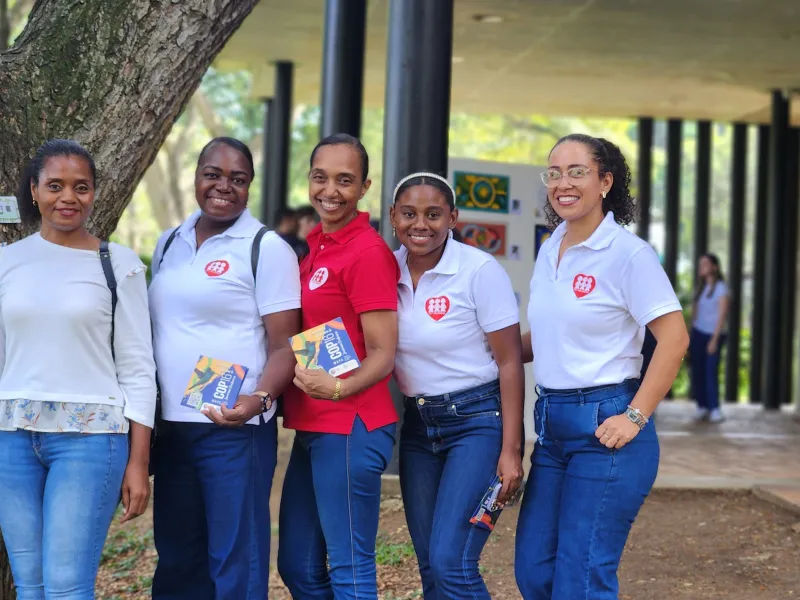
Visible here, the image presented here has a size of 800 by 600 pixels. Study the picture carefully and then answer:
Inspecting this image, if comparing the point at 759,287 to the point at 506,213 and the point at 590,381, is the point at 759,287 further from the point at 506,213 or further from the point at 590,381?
the point at 590,381

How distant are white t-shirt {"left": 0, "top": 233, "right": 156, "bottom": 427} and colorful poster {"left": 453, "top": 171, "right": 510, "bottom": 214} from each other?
207 inches

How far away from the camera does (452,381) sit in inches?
153

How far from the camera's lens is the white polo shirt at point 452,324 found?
3.88 metres

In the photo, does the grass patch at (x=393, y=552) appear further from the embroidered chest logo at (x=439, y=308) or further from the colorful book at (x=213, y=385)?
the colorful book at (x=213, y=385)

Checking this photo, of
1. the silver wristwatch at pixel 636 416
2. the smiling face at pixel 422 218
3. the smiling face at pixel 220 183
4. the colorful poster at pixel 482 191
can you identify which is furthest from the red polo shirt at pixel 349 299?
the colorful poster at pixel 482 191

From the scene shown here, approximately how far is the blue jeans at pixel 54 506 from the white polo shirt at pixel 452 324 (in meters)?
1.12

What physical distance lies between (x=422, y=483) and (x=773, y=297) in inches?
535

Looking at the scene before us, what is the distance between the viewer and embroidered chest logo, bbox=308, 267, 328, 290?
3816 millimetres

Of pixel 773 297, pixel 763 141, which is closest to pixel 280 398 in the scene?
pixel 773 297

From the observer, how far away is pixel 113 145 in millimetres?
4492

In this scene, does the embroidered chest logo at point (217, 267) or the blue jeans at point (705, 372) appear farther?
the blue jeans at point (705, 372)

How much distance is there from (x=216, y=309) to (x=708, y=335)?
10795 mm

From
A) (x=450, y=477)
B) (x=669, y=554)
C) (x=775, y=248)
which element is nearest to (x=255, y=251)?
(x=450, y=477)

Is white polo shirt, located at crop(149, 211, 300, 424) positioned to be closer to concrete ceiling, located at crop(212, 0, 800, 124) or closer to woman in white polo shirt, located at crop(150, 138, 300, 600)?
woman in white polo shirt, located at crop(150, 138, 300, 600)
